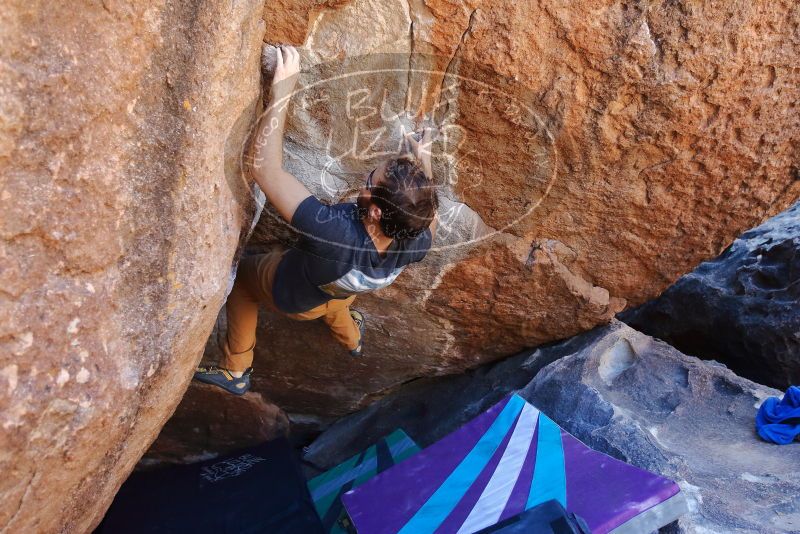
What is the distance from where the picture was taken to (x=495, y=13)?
1.75 metres

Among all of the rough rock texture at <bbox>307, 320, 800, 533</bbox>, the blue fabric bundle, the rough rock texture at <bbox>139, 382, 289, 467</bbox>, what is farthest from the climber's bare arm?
the blue fabric bundle

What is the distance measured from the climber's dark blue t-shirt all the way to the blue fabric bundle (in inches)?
51.1

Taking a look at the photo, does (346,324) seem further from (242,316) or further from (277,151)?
(277,151)

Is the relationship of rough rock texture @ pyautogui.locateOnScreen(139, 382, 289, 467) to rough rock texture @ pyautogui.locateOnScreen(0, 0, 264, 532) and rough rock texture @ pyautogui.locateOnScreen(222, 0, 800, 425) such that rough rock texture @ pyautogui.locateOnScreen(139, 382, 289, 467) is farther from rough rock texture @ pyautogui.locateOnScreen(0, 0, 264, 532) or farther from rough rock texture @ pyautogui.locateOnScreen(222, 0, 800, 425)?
rough rock texture @ pyautogui.locateOnScreen(0, 0, 264, 532)

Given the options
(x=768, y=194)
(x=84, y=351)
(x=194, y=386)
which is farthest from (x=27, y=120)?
(x=768, y=194)

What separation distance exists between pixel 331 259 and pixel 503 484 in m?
0.80

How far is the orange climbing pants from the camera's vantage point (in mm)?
2055

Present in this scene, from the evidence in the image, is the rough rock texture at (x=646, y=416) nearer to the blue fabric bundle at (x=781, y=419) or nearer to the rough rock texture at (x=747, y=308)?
the blue fabric bundle at (x=781, y=419)

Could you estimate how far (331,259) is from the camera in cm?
174

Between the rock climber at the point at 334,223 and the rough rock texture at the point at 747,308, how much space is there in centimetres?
185

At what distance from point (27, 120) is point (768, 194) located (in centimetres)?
221

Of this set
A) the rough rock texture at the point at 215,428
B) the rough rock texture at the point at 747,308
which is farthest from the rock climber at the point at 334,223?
the rough rock texture at the point at 747,308

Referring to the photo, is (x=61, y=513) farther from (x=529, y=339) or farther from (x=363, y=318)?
(x=529, y=339)

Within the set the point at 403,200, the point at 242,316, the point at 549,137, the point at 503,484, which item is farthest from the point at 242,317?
the point at 549,137
